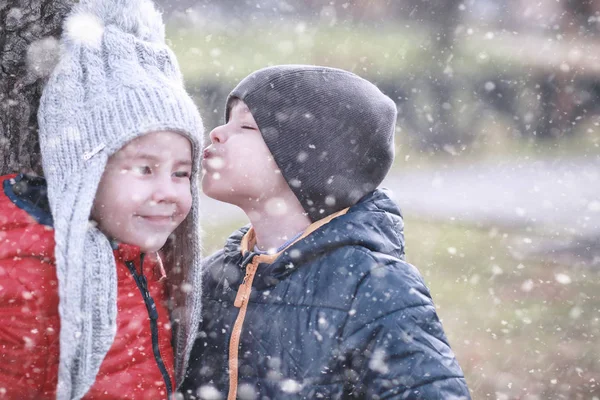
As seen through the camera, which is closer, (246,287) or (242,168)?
(246,287)

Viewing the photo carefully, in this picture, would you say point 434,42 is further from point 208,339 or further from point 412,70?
point 208,339

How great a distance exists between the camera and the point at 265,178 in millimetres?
2467

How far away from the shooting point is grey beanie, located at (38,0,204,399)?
1.92m

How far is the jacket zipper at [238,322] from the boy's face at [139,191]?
36cm

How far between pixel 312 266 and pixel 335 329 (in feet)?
0.76

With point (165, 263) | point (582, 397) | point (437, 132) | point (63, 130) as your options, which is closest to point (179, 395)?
point (165, 263)

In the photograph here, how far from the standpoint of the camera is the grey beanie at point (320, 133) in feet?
8.00

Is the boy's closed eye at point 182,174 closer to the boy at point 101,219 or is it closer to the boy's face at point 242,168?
the boy at point 101,219

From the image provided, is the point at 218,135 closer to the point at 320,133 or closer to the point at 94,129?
the point at 320,133

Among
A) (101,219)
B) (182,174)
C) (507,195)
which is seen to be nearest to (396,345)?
(182,174)

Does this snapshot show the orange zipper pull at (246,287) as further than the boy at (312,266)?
Yes

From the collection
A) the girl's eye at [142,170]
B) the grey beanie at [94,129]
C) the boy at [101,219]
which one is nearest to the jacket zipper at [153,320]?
the boy at [101,219]

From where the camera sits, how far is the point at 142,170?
2098 millimetres

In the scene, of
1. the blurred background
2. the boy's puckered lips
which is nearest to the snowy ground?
the blurred background
